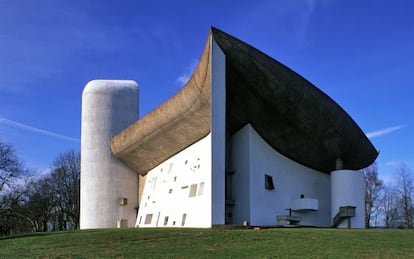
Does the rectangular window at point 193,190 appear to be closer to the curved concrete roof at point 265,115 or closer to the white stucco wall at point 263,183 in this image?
the white stucco wall at point 263,183

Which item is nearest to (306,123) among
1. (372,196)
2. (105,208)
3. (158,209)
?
(158,209)

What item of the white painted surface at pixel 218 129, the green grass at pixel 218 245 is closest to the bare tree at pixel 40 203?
the green grass at pixel 218 245

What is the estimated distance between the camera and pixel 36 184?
59094 mm

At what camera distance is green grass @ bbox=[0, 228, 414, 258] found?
16.0m

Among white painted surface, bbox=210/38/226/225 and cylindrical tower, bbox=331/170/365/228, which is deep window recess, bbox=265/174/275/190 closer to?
cylindrical tower, bbox=331/170/365/228

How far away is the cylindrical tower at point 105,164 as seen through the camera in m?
41.2

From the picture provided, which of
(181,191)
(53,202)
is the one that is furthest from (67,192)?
(181,191)

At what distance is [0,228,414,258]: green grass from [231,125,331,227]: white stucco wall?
7311mm

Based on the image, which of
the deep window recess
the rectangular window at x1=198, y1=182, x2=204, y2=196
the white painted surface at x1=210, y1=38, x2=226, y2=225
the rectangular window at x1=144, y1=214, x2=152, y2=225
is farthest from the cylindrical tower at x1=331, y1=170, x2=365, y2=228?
the rectangular window at x1=144, y1=214, x2=152, y2=225

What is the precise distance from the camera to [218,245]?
706 inches

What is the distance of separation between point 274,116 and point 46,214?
40.2 metres

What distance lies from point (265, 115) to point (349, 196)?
8.25 m

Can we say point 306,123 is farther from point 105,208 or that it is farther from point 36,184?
point 36,184

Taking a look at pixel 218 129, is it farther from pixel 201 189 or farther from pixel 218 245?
pixel 218 245
